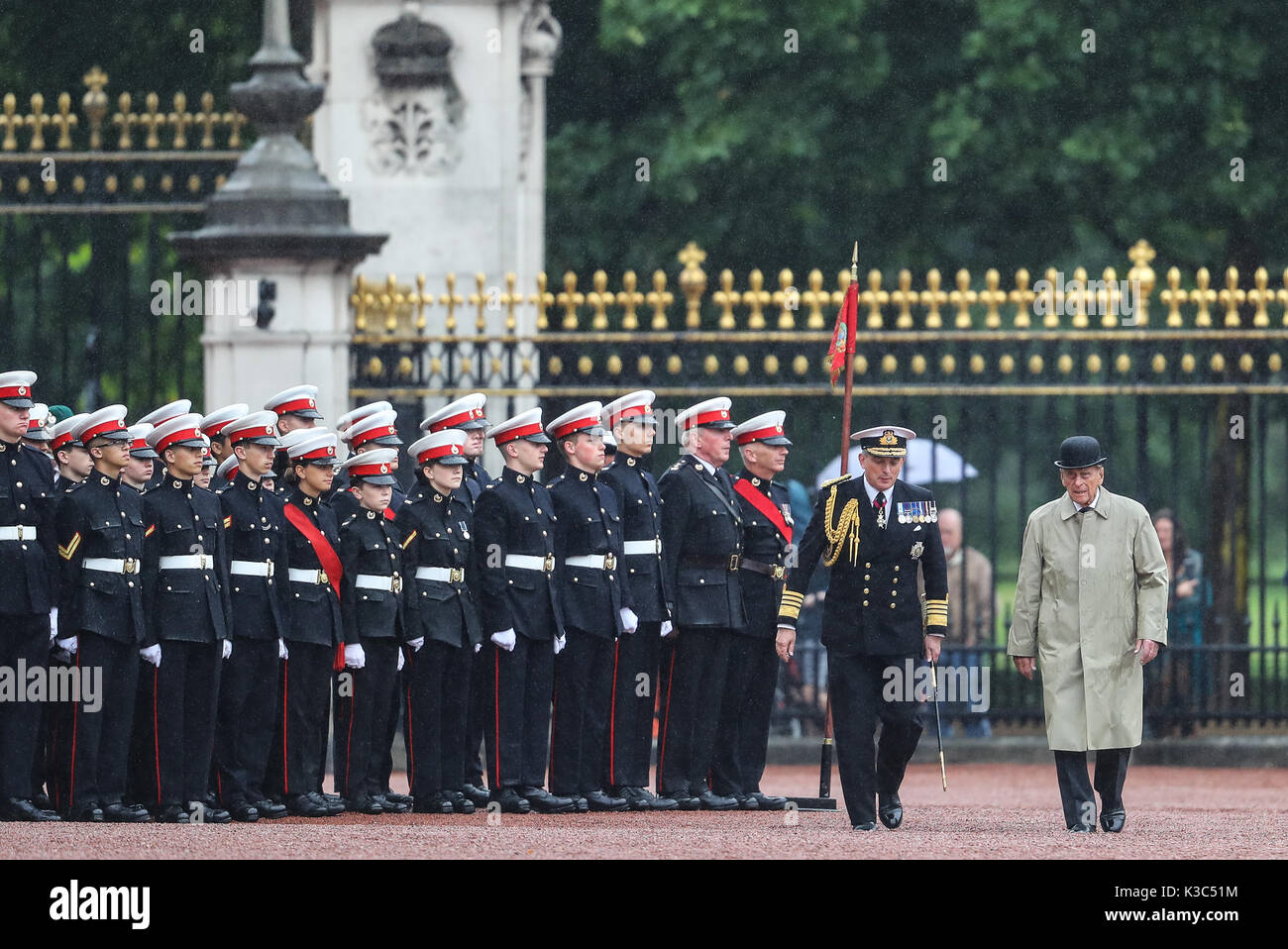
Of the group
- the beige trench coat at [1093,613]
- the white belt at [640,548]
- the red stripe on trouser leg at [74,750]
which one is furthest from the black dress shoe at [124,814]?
the beige trench coat at [1093,613]

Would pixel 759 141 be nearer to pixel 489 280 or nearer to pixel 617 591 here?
pixel 489 280

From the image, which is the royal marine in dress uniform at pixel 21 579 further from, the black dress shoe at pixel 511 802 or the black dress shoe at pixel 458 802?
the black dress shoe at pixel 511 802

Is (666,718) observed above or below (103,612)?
below

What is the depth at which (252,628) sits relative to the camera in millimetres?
11562

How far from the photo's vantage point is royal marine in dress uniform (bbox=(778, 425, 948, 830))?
1151cm

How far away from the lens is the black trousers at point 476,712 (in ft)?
39.8

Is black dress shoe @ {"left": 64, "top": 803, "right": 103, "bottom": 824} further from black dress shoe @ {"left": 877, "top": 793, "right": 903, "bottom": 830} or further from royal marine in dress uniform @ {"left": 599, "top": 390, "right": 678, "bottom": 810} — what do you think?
black dress shoe @ {"left": 877, "top": 793, "right": 903, "bottom": 830}

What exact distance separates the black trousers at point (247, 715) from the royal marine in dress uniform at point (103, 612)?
39 cm

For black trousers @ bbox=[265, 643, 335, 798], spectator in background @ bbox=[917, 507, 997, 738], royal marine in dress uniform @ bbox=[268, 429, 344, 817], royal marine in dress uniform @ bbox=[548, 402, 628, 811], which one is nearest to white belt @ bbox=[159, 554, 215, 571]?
royal marine in dress uniform @ bbox=[268, 429, 344, 817]

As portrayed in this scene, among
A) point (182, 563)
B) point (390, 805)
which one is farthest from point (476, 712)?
point (182, 563)

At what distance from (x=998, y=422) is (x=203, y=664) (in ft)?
17.9

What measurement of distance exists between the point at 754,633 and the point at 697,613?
0.29m

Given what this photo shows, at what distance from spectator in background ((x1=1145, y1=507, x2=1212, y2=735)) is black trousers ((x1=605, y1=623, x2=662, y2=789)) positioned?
3.49 m

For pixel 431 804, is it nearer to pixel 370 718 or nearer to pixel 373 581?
pixel 370 718
